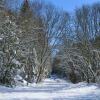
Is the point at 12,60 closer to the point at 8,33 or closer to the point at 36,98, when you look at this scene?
the point at 8,33

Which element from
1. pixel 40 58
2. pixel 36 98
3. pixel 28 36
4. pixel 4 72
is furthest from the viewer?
pixel 40 58

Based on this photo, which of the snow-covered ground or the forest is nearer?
the snow-covered ground

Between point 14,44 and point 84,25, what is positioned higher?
point 84,25

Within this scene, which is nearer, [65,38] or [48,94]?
[48,94]

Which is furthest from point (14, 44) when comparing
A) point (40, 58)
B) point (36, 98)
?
point (40, 58)

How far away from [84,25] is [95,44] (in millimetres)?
3017

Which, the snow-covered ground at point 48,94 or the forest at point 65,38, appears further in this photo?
the forest at point 65,38

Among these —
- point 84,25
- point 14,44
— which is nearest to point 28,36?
point 14,44

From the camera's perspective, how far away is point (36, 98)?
15.9 m

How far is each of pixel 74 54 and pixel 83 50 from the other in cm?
145

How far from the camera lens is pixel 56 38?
4562cm

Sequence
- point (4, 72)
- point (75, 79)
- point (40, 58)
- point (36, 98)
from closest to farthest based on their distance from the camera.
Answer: point (36, 98) → point (4, 72) → point (40, 58) → point (75, 79)

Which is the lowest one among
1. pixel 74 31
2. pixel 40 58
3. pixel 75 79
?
pixel 75 79

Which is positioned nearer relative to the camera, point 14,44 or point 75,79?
point 14,44
